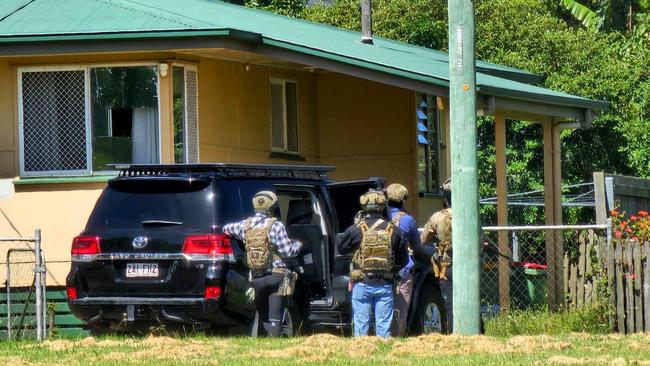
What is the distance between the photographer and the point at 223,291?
13391mm

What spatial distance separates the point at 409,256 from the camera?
14.4 meters

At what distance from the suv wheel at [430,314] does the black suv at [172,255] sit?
1.01 meters

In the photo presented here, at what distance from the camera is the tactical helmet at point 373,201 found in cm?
1370

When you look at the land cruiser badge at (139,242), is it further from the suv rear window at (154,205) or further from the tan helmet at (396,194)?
the tan helmet at (396,194)

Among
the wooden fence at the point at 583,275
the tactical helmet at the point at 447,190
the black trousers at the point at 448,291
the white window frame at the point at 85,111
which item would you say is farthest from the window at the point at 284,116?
the black trousers at the point at 448,291

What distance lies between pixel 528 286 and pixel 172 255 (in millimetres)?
7260

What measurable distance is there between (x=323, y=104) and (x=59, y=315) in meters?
6.26

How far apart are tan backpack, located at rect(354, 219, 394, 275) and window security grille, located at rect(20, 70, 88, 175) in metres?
5.81

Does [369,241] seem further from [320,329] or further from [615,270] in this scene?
[615,270]

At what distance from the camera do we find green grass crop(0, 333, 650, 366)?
11.2 metres

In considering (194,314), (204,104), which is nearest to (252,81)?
(204,104)

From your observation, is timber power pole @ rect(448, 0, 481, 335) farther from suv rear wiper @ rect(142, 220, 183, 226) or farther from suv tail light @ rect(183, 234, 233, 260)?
→ suv rear wiper @ rect(142, 220, 183, 226)

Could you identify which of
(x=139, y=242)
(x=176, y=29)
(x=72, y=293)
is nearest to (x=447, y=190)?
(x=139, y=242)

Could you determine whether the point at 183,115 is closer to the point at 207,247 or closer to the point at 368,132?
the point at 368,132
